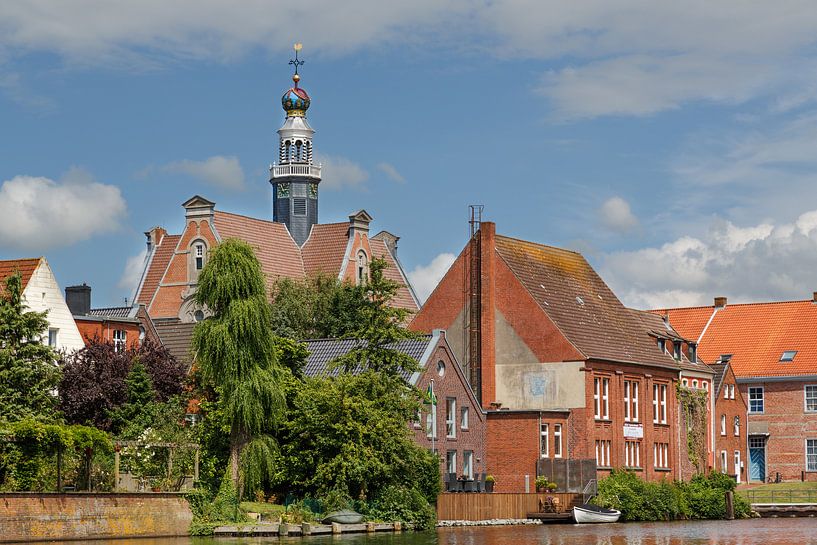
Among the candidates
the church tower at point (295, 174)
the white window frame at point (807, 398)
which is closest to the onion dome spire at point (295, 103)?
→ the church tower at point (295, 174)

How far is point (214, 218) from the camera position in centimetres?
10325

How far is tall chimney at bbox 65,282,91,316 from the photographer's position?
255 feet

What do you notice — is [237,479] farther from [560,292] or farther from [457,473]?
[560,292]

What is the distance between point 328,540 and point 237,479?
6.08 meters

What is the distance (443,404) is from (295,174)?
46.6m

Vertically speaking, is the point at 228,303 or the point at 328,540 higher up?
the point at 228,303

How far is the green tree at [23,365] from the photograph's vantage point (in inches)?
2219

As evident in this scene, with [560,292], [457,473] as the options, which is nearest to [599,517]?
[457,473]

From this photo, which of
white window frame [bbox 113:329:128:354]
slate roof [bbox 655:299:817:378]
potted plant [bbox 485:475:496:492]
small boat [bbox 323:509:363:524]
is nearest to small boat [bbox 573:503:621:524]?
potted plant [bbox 485:475:496:492]

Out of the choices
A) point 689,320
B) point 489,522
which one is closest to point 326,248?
point 689,320

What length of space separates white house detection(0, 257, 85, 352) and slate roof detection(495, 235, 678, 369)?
2370 centimetres

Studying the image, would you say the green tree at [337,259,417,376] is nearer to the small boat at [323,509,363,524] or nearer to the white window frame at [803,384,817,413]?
the small boat at [323,509,363,524]

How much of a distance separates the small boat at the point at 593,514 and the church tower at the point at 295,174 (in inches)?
1857

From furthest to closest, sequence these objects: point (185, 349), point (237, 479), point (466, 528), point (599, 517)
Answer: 1. point (185, 349)
2. point (599, 517)
3. point (466, 528)
4. point (237, 479)
